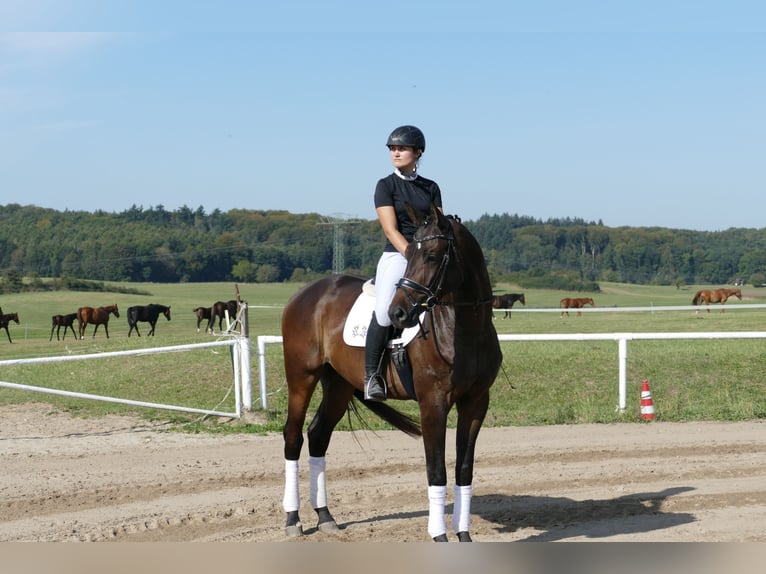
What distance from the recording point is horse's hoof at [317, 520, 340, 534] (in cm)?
679

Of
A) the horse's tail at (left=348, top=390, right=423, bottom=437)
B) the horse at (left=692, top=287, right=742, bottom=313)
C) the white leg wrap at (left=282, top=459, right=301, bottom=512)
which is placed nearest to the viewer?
the white leg wrap at (left=282, top=459, right=301, bottom=512)

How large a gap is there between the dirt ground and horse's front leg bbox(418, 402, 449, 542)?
25.7 inches

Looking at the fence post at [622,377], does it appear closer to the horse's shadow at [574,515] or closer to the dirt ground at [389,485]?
the dirt ground at [389,485]

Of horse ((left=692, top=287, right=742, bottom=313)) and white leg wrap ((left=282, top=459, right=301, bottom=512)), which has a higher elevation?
horse ((left=692, top=287, right=742, bottom=313))

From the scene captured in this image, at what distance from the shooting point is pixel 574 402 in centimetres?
1403

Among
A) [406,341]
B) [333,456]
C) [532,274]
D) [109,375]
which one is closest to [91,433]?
[333,456]

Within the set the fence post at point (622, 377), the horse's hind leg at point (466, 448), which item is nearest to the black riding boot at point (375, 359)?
the horse's hind leg at point (466, 448)

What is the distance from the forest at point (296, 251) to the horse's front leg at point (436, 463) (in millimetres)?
69738

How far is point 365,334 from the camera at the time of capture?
668 cm

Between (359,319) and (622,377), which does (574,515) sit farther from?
(622,377)

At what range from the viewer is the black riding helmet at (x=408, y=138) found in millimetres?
6215

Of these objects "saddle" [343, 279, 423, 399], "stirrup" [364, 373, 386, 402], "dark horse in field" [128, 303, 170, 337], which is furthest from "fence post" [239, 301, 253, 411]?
"dark horse in field" [128, 303, 170, 337]

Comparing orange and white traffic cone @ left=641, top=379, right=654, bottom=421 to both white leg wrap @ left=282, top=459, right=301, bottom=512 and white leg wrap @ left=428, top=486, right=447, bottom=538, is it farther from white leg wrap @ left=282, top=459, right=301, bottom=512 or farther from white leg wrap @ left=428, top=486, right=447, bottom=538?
white leg wrap @ left=428, top=486, right=447, bottom=538

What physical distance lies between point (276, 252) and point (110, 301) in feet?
102
